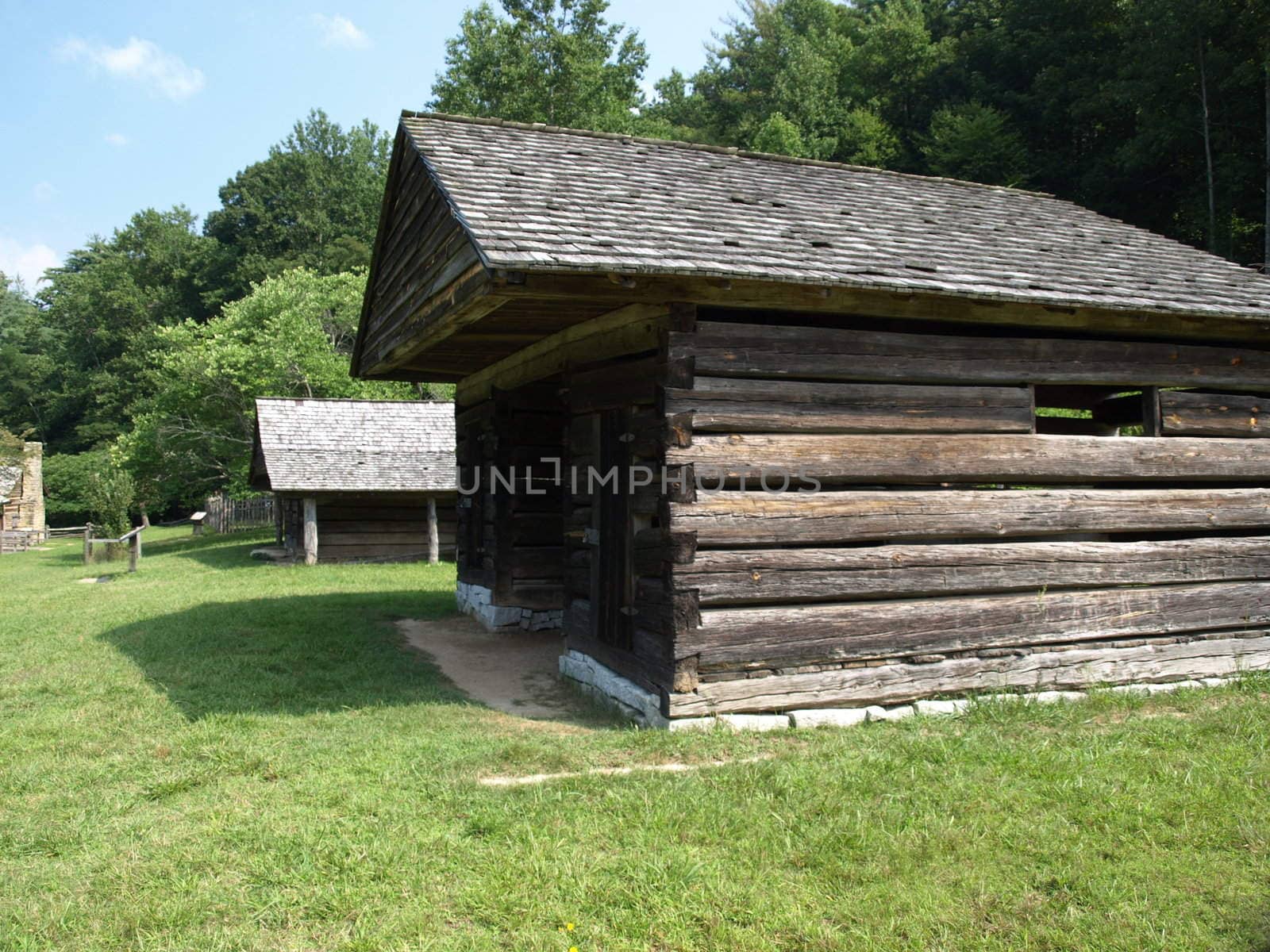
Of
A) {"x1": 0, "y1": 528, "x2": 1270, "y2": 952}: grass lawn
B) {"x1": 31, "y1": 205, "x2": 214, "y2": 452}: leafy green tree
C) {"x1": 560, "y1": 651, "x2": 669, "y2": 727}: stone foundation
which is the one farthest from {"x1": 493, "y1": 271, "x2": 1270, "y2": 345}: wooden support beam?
{"x1": 31, "y1": 205, "x2": 214, "y2": 452}: leafy green tree

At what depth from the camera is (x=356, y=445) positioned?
2247 centimetres

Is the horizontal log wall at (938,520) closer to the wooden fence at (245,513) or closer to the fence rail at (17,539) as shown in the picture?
the wooden fence at (245,513)

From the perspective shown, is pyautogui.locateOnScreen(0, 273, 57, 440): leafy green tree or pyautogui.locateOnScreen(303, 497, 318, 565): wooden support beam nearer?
pyautogui.locateOnScreen(303, 497, 318, 565): wooden support beam

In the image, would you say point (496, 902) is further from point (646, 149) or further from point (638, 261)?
point (646, 149)

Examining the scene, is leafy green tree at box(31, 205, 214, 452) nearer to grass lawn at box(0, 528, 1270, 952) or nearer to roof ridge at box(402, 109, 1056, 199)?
roof ridge at box(402, 109, 1056, 199)

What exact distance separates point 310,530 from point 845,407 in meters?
17.2

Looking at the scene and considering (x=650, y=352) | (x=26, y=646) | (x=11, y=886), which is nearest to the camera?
(x=11, y=886)

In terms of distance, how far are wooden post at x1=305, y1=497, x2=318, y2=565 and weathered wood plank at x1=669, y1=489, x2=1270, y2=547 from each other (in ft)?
55.4

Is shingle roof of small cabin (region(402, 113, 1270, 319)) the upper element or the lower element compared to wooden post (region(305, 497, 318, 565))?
upper

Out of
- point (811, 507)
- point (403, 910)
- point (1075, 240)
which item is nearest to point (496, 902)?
point (403, 910)

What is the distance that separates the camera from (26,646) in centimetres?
1059

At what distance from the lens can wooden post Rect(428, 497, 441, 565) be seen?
21.9m

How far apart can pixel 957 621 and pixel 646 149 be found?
18.7 feet

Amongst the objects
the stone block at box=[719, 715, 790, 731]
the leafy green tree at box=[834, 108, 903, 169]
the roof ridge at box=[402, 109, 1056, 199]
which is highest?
the leafy green tree at box=[834, 108, 903, 169]
